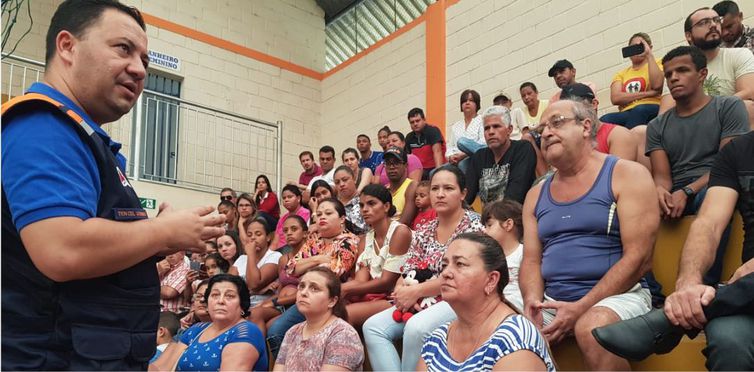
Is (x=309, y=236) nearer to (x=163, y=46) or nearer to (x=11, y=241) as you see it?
(x=11, y=241)

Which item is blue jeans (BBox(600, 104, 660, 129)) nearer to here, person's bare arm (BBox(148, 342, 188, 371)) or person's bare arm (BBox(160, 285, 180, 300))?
person's bare arm (BBox(148, 342, 188, 371))

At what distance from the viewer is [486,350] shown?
2432 mm

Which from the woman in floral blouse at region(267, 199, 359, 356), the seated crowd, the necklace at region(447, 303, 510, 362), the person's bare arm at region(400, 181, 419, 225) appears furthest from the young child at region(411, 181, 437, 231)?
the necklace at region(447, 303, 510, 362)

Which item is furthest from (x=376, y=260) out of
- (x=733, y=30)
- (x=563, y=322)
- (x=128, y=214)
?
(x=733, y=30)

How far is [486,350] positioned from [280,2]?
10.6 metres

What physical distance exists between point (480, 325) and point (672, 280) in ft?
4.05

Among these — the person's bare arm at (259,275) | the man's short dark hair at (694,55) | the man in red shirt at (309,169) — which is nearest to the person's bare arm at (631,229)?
the man's short dark hair at (694,55)

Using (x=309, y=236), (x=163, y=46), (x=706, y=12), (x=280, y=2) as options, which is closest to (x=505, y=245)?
A: (x=309, y=236)

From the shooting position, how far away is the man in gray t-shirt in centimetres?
354

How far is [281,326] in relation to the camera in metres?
4.50

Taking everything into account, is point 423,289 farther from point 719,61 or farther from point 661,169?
point 719,61

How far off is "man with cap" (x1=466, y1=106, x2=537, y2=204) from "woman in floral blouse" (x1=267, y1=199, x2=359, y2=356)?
3.42 ft

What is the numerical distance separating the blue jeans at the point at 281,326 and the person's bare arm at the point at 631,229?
Result: 224 centimetres

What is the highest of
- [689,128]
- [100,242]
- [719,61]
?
[719,61]
